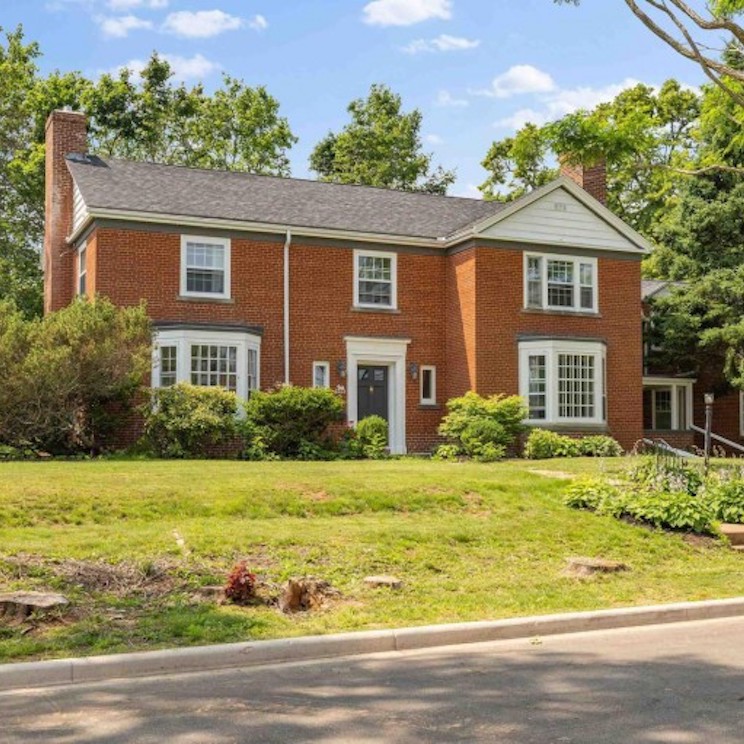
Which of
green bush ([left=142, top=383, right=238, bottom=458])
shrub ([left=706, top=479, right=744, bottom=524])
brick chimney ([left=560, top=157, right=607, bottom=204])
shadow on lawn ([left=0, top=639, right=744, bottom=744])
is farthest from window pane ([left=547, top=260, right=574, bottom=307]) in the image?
shadow on lawn ([left=0, top=639, right=744, bottom=744])

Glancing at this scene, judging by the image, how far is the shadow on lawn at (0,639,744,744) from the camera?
5.26 metres

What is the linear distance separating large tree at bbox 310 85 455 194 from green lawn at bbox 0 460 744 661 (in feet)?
113

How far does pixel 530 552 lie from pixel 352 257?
15350 millimetres

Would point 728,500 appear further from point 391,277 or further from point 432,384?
point 391,277

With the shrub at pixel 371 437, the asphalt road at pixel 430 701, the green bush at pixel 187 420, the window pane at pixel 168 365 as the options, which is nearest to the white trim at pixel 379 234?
the window pane at pixel 168 365

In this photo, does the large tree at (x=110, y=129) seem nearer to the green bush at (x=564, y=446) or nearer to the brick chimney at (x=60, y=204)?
the brick chimney at (x=60, y=204)

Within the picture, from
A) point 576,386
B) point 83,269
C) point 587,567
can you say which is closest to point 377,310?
point 576,386

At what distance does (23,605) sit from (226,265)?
676 inches

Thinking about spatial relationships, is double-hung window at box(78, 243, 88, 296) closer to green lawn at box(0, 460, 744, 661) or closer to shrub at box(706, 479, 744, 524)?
green lawn at box(0, 460, 744, 661)

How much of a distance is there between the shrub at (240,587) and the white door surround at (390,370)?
16.4 meters

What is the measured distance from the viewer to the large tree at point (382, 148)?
158 feet

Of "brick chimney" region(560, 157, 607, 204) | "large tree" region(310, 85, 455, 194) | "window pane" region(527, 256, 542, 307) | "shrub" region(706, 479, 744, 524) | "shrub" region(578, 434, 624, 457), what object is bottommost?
"shrub" region(706, 479, 744, 524)

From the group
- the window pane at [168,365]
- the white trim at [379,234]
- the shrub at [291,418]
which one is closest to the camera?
the shrub at [291,418]

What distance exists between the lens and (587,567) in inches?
405
